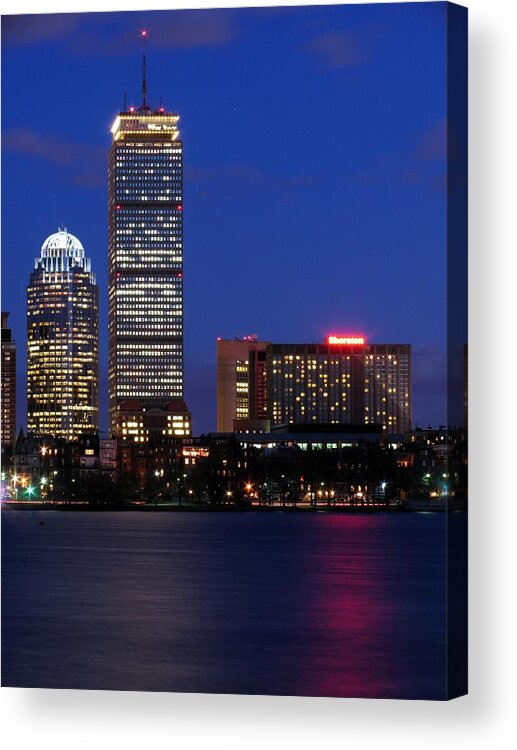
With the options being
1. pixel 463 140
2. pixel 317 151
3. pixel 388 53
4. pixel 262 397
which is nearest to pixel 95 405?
pixel 262 397

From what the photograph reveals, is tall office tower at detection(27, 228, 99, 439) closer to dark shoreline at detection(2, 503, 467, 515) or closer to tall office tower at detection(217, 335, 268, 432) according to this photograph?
tall office tower at detection(217, 335, 268, 432)

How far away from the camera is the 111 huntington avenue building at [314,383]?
22.6 metres

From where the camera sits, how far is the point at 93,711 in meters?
8.28

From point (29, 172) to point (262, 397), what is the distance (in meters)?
16.1

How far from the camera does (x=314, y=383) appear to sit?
27.4 metres

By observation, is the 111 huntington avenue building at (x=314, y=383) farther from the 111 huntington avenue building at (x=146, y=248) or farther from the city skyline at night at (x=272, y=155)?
the city skyline at night at (x=272, y=155)

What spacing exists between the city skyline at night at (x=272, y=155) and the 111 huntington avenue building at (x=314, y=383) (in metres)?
5.00

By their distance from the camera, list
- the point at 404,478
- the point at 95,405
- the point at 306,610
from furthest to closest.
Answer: the point at 404,478 < the point at 95,405 < the point at 306,610

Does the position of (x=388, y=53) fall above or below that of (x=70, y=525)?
above

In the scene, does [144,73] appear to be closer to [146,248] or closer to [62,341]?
[146,248]

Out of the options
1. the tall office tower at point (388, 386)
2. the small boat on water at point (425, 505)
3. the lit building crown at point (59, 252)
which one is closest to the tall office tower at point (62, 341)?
the lit building crown at point (59, 252)

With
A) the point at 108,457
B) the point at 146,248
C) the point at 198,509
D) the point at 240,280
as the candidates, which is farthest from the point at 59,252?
the point at 198,509

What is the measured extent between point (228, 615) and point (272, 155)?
4049mm

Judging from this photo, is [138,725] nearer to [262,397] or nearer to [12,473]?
[262,397]
